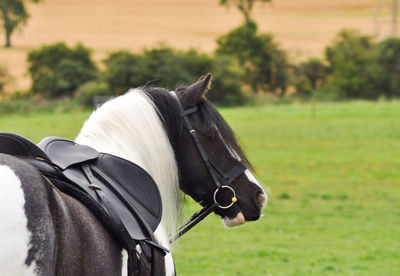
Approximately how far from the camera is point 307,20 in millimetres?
79500

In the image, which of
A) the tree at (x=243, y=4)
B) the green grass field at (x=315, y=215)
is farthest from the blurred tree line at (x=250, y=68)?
the green grass field at (x=315, y=215)

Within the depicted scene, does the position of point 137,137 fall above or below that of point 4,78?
above

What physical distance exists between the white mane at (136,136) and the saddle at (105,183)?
Result: 0.18 metres

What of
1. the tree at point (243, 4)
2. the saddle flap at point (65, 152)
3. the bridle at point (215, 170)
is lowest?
the tree at point (243, 4)

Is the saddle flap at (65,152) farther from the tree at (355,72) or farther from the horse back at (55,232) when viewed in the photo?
the tree at (355,72)

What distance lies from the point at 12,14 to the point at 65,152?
5022 cm

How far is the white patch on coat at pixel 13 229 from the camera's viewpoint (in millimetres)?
1907

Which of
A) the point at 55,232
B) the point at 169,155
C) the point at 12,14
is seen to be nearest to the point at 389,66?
the point at 12,14

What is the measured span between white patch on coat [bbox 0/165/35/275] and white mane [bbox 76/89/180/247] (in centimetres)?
93

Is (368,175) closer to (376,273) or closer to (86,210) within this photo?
(376,273)

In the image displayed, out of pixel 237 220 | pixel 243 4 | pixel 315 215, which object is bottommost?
pixel 243 4

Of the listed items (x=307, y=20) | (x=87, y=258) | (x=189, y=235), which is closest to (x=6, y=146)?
(x=87, y=258)

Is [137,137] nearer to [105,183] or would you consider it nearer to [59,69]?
[105,183]

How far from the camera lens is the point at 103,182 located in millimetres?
2660
